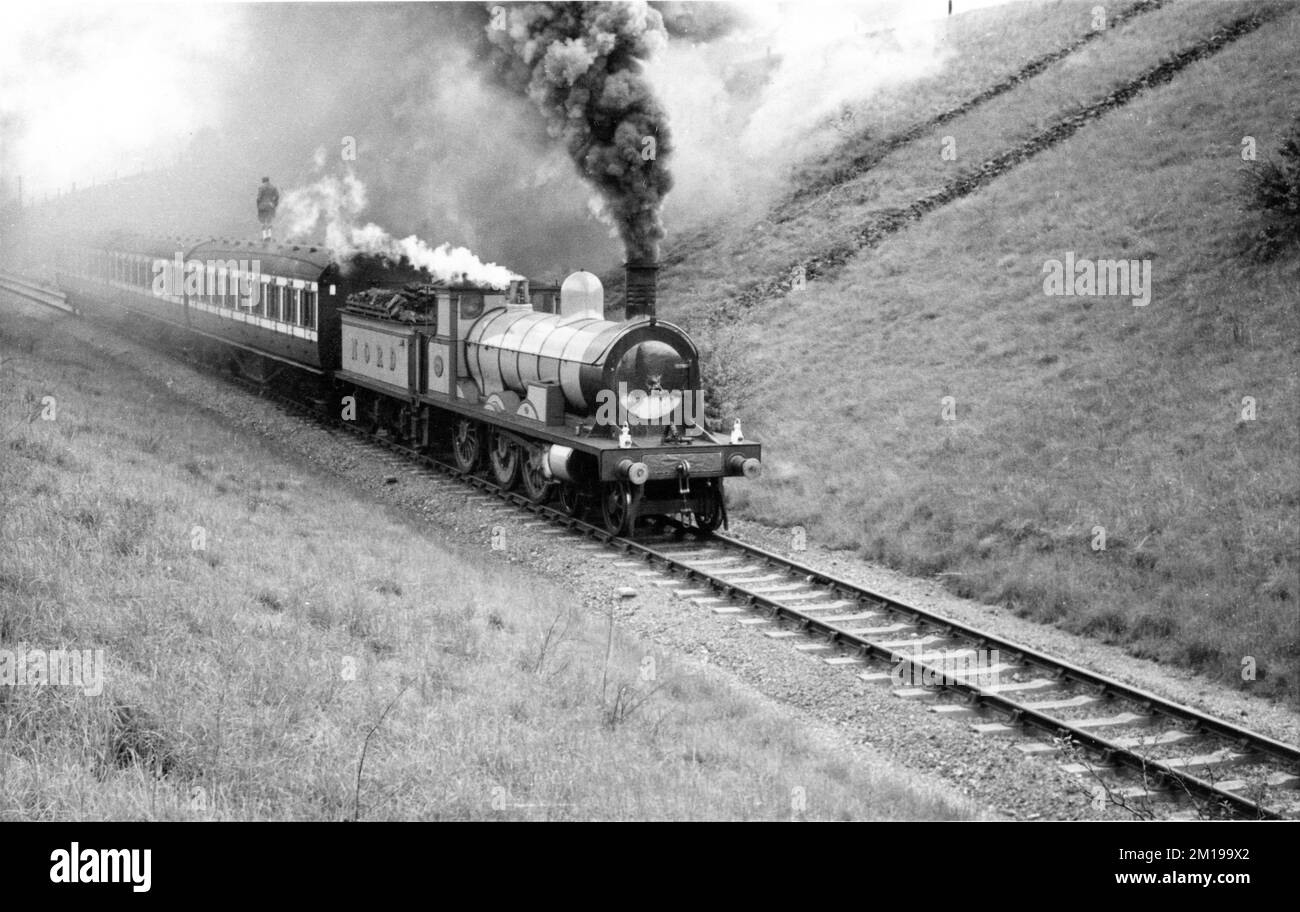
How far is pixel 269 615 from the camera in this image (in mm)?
9141

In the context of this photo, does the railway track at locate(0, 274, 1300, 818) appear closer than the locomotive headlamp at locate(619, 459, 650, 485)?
Yes

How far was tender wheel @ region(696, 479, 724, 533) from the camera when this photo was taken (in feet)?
48.1

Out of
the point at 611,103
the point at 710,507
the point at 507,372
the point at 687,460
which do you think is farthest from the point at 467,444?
the point at 611,103

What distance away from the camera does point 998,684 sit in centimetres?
971

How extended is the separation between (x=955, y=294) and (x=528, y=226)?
13.6 metres

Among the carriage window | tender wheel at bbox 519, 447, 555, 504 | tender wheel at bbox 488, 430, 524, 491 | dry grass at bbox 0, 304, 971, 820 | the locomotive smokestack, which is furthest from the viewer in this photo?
the carriage window

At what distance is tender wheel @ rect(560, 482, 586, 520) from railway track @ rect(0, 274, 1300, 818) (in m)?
0.98

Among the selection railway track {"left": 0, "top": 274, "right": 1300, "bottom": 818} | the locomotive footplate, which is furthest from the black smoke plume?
railway track {"left": 0, "top": 274, "right": 1300, "bottom": 818}

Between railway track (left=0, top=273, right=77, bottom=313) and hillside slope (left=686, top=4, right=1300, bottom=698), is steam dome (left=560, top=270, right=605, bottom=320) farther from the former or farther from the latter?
railway track (left=0, top=273, right=77, bottom=313)

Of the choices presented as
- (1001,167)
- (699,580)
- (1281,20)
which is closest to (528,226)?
(1001,167)

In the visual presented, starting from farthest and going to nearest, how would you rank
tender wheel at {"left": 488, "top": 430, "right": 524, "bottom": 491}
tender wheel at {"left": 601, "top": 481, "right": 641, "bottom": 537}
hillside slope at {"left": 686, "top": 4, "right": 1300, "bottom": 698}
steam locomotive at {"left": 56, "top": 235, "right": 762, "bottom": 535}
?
tender wheel at {"left": 488, "top": 430, "right": 524, "bottom": 491}, steam locomotive at {"left": 56, "top": 235, "right": 762, "bottom": 535}, tender wheel at {"left": 601, "top": 481, "right": 641, "bottom": 537}, hillside slope at {"left": 686, "top": 4, "right": 1300, "bottom": 698}

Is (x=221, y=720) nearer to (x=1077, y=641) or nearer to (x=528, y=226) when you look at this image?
(x=1077, y=641)

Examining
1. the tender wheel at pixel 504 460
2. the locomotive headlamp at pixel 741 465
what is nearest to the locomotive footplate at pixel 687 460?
the locomotive headlamp at pixel 741 465

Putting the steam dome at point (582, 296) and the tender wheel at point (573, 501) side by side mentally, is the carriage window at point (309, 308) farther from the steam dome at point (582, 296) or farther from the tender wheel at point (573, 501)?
the tender wheel at point (573, 501)
